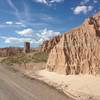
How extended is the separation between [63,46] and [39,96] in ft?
44.7

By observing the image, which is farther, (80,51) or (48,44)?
(48,44)

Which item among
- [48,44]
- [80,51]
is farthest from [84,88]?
[48,44]

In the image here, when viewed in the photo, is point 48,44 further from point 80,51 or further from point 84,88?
point 84,88

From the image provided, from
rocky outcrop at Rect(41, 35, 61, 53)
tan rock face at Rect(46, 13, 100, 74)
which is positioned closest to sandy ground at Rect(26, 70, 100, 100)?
tan rock face at Rect(46, 13, 100, 74)

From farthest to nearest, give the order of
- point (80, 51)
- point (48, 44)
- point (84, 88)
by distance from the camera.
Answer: point (48, 44) → point (80, 51) → point (84, 88)

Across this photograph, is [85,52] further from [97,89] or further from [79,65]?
[97,89]

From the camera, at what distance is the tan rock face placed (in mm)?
23562

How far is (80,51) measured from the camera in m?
26.1

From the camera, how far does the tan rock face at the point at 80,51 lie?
77.3 ft

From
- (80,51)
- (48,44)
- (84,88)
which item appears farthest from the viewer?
(48,44)

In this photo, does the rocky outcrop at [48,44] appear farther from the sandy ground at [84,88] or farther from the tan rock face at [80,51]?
the sandy ground at [84,88]

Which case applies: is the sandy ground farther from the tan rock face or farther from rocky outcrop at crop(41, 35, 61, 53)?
rocky outcrop at crop(41, 35, 61, 53)

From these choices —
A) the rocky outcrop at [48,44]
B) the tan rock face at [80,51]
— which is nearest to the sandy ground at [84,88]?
the tan rock face at [80,51]

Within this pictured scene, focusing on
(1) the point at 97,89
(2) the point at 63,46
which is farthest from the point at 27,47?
(1) the point at 97,89
